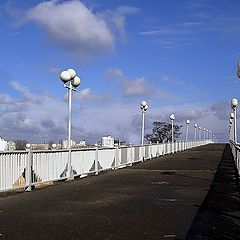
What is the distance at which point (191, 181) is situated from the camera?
17891 mm

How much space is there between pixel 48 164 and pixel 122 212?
6135 millimetres

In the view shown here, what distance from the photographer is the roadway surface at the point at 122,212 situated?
316 inches

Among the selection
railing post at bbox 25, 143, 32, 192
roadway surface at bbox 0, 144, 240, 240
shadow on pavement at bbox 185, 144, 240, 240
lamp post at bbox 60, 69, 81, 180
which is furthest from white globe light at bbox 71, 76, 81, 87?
shadow on pavement at bbox 185, 144, 240, 240

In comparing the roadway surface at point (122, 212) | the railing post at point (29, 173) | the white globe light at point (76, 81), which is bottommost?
the roadway surface at point (122, 212)

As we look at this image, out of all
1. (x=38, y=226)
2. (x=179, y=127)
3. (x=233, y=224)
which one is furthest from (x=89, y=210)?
(x=179, y=127)

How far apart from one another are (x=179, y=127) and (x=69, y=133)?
9107 cm

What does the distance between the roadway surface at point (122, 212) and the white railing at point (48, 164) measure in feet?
1.48

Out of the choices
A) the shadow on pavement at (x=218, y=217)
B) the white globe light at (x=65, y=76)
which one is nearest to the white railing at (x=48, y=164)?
the white globe light at (x=65, y=76)

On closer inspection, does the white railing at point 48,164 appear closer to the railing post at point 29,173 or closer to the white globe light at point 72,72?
the railing post at point 29,173

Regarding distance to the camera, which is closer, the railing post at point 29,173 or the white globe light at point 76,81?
the railing post at point 29,173

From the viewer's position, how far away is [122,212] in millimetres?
10297

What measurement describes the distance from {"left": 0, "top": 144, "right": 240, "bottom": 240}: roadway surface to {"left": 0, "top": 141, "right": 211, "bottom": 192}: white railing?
45 centimetres

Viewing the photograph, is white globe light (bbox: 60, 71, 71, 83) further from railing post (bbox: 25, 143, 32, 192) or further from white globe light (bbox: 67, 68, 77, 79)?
railing post (bbox: 25, 143, 32, 192)

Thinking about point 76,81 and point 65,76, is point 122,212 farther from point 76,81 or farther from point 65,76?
point 76,81
